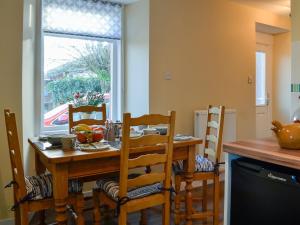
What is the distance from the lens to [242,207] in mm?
1637

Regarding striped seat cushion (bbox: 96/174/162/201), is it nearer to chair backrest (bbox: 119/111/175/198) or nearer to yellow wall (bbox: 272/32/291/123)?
chair backrest (bbox: 119/111/175/198)

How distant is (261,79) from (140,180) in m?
3.83

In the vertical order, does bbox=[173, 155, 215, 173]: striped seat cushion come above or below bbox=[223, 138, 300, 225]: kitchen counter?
below

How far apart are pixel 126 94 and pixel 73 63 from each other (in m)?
0.74

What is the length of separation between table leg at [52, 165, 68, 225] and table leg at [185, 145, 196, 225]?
98 cm

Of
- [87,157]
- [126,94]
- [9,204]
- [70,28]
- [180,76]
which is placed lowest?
[9,204]

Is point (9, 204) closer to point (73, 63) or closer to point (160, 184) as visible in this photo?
point (160, 184)

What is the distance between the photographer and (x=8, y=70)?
2.45 metres

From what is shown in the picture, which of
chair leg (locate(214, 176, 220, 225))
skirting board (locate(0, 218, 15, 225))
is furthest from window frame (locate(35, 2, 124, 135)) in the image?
chair leg (locate(214, 176, 220, 225))

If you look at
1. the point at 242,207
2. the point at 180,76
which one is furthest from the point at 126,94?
the point at 242,207

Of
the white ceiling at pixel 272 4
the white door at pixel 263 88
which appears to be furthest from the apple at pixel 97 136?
the white door at pixel 263 88

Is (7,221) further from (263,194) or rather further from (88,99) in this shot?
(263,194)

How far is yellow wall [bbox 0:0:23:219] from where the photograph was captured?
2.42 meters

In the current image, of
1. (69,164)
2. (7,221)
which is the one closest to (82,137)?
(69,164)
